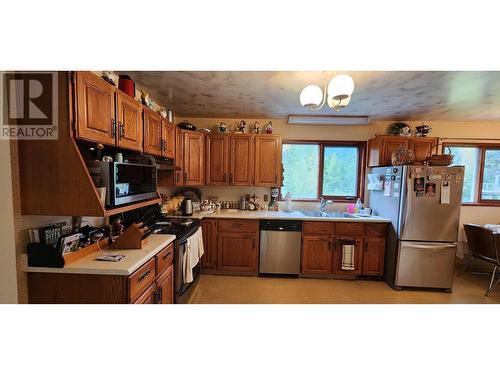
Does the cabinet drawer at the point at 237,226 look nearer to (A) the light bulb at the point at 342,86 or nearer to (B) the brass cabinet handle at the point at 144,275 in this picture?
(B) the brass cabinet handle at the point at 144,275

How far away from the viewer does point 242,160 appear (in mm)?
3076

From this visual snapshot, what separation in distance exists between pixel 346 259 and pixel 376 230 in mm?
572

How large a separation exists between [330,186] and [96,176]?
314 centimetres

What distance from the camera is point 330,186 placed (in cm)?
339

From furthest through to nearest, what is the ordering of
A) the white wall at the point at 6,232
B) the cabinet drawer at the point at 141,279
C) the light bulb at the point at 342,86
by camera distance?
1. the light bulb at the point at 342,86
2. the cabinet drawer at the point at 141,279
3. the white wall at the point at 6,232

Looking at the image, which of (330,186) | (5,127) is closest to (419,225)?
(330,186)

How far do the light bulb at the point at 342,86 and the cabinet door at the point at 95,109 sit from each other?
1586 mm

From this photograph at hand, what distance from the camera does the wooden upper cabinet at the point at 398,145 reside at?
294 cm

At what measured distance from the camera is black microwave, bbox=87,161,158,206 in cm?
130

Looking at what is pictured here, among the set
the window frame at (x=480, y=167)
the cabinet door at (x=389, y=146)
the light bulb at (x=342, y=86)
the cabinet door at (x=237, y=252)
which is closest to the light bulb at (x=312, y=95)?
the light bulb at (x=342, y=86)

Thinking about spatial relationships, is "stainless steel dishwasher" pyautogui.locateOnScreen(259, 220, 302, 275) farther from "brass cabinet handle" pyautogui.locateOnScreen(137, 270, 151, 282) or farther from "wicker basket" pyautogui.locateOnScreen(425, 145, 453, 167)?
"wicker basket" pyautogui.locateOnScreen(425, 145, 453, 167)

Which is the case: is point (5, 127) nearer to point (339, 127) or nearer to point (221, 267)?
point (221, 267)

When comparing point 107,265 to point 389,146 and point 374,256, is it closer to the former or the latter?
point 374,256

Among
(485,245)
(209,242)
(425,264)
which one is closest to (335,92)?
A: (209,242)
